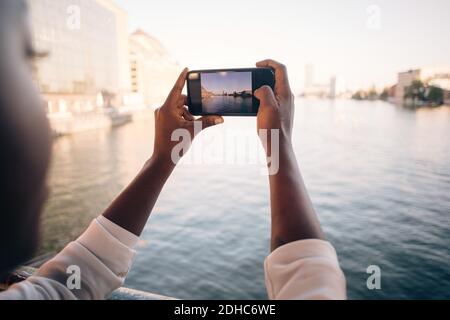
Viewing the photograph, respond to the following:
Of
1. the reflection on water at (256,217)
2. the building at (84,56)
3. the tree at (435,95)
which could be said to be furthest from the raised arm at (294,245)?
the tree at (435,95)

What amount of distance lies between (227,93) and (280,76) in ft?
1.07

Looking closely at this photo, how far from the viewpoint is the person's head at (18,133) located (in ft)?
2.59

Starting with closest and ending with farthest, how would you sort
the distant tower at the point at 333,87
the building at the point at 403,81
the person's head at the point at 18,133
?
the person's head at the point at 18,133
the building at the point at 403,81
the distant tower at the point at 333,87

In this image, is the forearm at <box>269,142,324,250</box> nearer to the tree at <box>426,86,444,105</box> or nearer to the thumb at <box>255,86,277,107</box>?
the thumb at <box>255,86,277,107</box>

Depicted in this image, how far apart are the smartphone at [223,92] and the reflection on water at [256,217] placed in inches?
169

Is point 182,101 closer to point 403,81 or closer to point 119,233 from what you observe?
point 119,233

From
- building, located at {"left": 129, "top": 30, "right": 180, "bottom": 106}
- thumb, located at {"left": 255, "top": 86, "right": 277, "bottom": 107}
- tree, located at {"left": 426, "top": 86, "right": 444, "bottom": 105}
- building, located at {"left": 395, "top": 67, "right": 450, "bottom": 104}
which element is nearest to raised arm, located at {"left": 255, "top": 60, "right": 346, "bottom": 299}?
thumb, located at {"left": 255, "top": 86, "right": 277, "bottom": 107}

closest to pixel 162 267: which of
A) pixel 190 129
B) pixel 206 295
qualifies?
pixel 206 295

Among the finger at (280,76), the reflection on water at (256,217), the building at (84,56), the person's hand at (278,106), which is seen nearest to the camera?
the person's hand at (278,106)

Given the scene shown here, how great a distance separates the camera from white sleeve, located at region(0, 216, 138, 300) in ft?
2.76

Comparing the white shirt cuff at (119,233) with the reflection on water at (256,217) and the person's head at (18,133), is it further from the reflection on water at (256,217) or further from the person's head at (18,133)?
the reflection on water at (256,217)
